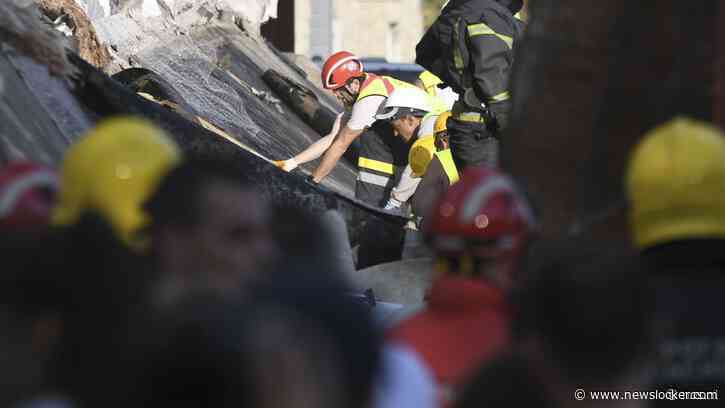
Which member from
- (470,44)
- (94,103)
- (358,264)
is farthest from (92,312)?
(470,44)

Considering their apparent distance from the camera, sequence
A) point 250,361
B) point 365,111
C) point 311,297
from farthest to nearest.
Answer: point 365,111 → point 311,297 → point 250,361

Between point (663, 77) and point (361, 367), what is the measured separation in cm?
268

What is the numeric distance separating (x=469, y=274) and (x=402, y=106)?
749 centimetres

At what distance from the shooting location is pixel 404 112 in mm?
11117

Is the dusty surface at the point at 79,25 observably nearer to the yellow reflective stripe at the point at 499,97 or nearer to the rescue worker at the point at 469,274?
the yellow reflective stripe at the point at 499,97

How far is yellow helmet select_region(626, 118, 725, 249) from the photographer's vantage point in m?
3.58

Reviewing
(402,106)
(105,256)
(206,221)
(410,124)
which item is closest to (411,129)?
(410,124)

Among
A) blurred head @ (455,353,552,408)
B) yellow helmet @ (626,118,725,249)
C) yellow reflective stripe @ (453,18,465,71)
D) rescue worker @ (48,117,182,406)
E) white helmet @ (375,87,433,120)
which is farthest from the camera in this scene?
white helmet @ (375,87,433,120)

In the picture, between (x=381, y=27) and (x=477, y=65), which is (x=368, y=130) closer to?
(x=477, y=65)

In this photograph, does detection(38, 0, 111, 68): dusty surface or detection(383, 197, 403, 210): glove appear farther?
detection(383, 197, 403, 210): glove

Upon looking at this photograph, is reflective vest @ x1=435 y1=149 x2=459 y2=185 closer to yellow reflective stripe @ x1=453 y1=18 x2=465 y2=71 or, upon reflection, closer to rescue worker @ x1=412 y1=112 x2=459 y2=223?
rescue worker @ x1=412 y1=112 x2=459 y2=223

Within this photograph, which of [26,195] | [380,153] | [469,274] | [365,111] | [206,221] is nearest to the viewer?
[206,221]

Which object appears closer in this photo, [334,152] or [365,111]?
[334,152]

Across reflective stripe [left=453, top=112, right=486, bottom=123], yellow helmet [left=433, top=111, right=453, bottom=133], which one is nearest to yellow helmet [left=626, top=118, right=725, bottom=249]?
reflective stripe [left=453, top=112, right=486, bottom=123]
